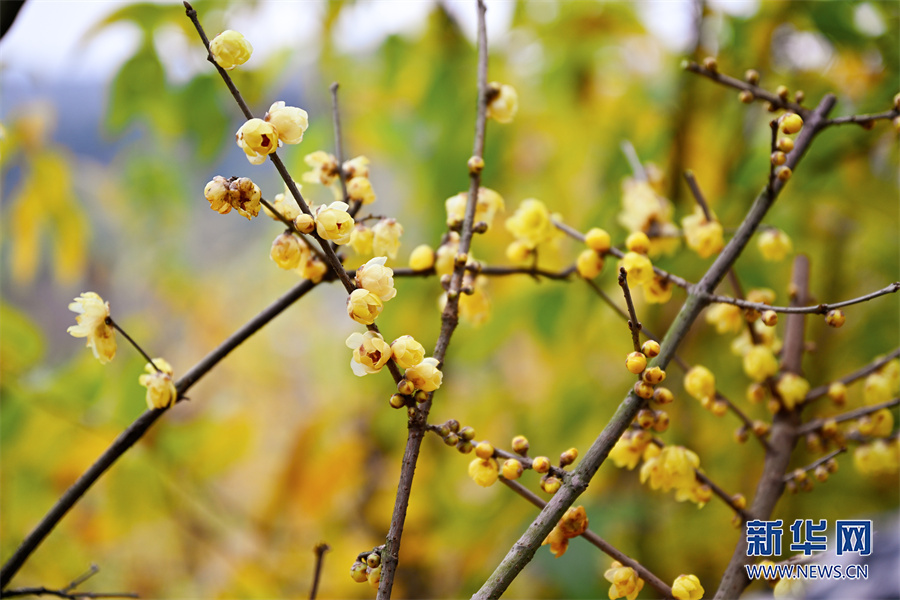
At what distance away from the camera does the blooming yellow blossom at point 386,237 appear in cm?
36

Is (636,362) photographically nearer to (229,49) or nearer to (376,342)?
(376,342)

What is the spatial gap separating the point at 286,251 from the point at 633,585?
25 centimetres

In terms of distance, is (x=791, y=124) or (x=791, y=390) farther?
(x=791, y=390)

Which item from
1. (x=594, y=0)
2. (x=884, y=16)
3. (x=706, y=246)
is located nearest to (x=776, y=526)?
(x=706, y=246)

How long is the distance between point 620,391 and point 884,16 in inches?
22.0

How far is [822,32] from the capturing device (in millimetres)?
700

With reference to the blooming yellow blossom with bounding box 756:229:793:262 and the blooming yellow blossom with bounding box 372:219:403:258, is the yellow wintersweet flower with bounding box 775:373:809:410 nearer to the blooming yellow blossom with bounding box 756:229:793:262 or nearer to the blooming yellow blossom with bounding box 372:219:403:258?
the blooming yellow blossom with bounding box 756:229:793:262

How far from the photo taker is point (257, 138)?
0.87 feet

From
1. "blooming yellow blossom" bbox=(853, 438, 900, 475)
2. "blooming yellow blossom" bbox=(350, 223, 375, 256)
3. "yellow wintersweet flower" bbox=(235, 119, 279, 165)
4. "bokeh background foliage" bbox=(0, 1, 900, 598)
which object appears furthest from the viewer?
"bokeh background foliage" bbox=(0, 1, 900, 598)

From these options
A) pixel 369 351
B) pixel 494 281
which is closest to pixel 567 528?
pixel 369 351

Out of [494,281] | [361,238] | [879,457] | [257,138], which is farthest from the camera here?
[494,281]

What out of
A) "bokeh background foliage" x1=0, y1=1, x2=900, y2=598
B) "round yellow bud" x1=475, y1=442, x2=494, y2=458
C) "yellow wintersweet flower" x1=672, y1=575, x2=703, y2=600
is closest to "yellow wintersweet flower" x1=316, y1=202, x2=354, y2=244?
"round yellow bud" x1=475, y1=442, x2=494, y2=458

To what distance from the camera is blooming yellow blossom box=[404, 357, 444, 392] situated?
0.29 m

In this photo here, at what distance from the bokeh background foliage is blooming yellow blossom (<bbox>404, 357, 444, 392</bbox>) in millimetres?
390
